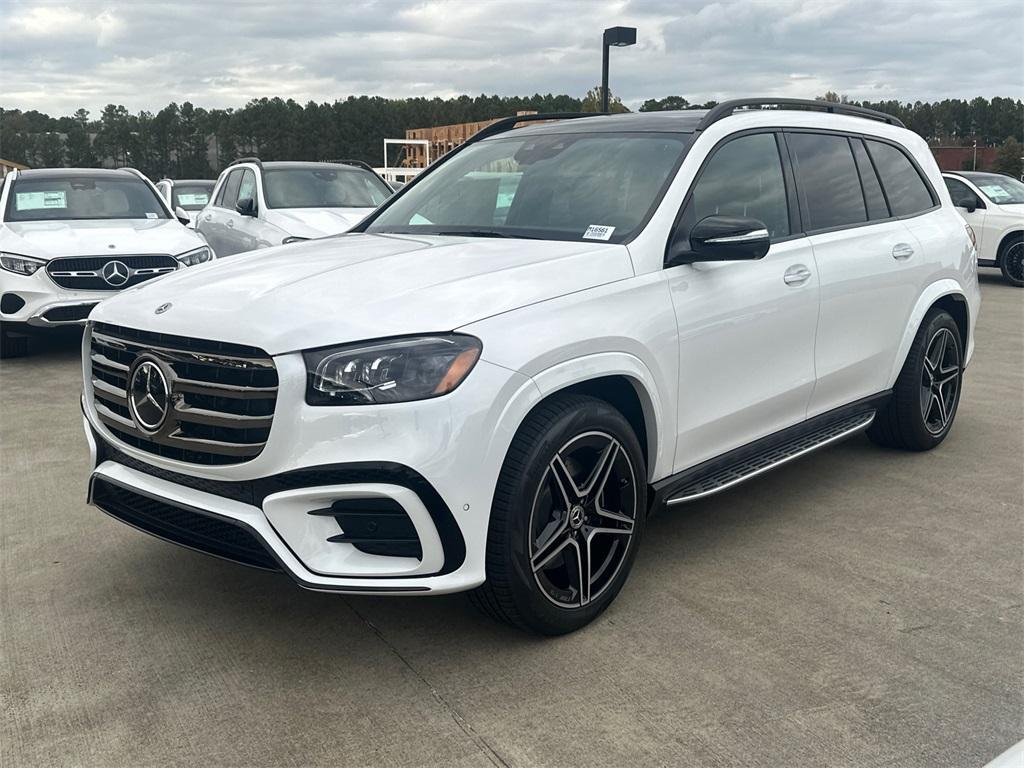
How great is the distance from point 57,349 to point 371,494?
7.39m

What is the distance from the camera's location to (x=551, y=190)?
12.8 feet

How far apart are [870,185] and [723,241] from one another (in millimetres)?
1833

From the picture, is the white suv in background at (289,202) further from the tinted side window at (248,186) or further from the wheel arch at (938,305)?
the wheel arch at (938,305)

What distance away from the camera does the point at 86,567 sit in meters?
3.79

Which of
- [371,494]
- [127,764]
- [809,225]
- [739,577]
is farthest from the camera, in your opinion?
[809,225]

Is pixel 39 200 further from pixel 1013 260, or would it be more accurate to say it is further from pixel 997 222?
pixel 1013 260

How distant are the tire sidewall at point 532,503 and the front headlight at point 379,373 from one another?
0.38 metres

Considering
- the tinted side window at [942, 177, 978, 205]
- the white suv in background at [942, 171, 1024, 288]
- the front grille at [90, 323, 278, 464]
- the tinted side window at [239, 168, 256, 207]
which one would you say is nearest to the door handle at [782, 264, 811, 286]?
the front grille at [90, 323, 278, 464]

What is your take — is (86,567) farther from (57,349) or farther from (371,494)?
(57,349)

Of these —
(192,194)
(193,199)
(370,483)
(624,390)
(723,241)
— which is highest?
(192,194)

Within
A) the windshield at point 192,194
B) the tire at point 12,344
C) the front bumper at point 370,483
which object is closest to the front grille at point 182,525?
the front bumper at point 370,483

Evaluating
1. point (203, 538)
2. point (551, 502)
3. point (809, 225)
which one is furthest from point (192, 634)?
point (809, 225)

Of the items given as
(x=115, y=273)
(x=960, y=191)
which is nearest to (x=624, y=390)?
(x=115, y=273)

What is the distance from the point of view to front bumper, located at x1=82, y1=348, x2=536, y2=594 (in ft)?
8.76
